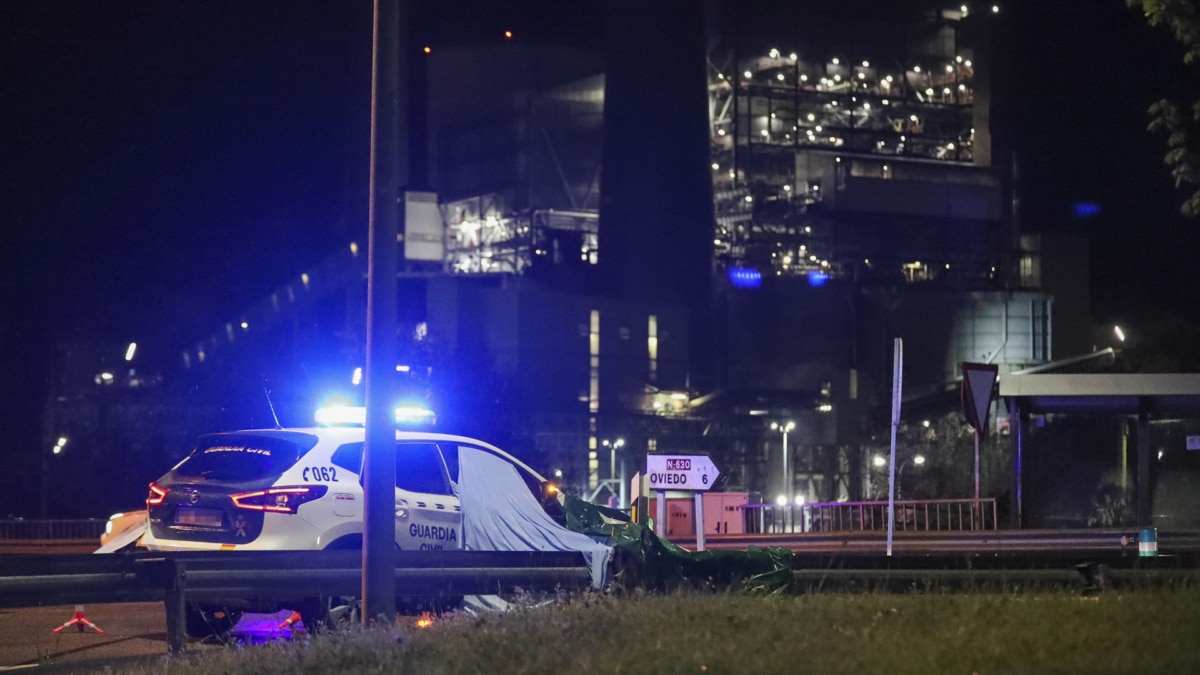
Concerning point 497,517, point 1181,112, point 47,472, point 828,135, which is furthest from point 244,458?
point 828,135

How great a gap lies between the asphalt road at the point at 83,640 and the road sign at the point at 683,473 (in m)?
5.72

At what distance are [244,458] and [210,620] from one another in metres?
1.61

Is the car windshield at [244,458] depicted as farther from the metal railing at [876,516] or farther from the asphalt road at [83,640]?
the metal railing at [876,516]

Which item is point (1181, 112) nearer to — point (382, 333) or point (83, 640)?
point (382, 333)

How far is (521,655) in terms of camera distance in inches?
324

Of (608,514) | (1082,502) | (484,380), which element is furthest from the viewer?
(484,380)

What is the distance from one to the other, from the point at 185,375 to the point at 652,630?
45240mm

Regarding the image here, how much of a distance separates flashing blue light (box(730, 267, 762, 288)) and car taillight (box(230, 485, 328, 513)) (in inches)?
2134

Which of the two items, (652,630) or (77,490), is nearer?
(652,630)

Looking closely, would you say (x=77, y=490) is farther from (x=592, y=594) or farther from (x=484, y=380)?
(x=592, y=594)

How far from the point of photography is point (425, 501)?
44.1 feet

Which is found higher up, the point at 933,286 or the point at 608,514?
the point at 933,286

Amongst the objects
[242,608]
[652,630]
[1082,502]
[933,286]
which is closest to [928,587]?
[652,630]

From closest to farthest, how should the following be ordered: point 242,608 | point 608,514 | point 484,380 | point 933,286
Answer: point 242,608, point 608,514, point 484,380, point 933,286
